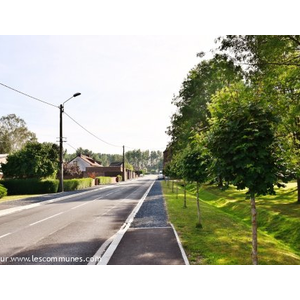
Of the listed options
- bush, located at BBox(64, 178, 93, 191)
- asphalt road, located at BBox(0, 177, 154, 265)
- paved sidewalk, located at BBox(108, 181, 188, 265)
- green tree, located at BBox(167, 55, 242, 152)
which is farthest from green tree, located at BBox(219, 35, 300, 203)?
bush, located at BBox(64, 178, 93, 191)

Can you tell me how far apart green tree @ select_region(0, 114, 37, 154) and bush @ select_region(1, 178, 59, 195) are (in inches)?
1040

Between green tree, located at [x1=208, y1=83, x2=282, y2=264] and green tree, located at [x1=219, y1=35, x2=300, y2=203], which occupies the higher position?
green tree, located at [x1=219, y1=35, x2=300, y2=203]

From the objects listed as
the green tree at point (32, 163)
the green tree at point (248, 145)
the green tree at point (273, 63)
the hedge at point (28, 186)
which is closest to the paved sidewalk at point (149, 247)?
the green tree at point (248, 145)

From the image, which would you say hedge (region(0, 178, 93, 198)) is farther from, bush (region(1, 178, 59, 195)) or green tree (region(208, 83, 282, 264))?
green tree (region(208, 83, 282, 264))

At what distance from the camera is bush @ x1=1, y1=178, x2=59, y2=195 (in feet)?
102

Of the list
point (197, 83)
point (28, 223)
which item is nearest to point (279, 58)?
point (28, 223)

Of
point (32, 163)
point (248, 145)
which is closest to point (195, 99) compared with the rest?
point (32, 163)

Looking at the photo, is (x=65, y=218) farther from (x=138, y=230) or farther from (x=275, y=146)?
(x=275, y=146)

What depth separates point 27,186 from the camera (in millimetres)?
31203

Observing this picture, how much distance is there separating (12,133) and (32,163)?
28453mm

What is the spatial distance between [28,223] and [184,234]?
284 inches

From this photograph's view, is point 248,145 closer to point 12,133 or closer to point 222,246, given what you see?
point 222,246

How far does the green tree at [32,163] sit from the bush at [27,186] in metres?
2.26

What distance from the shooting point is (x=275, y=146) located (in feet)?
19.5
